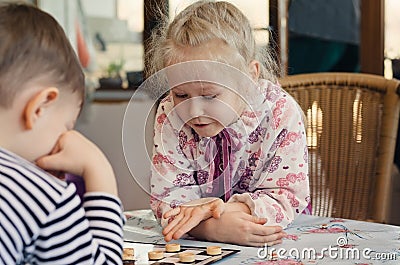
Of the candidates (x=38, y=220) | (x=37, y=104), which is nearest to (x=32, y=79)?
(x=37, y=104)

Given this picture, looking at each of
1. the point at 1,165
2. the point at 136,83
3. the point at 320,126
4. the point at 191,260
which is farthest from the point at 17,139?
the point at 136,83

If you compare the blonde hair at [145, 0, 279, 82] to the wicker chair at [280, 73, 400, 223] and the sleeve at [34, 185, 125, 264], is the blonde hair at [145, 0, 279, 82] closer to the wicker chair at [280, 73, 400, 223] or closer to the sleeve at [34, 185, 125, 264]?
the wicker chair at [280, 73, 400, 223]

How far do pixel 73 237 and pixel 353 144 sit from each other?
4.18ft

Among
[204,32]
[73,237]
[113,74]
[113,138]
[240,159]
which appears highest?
[204,32]

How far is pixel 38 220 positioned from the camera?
0.79 m

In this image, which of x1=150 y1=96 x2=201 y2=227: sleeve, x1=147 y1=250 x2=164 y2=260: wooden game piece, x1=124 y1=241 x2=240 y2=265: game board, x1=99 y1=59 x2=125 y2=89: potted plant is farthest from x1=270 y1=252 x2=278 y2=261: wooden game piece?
x1=99 y1=59 x2=125 y2=89: potted plant

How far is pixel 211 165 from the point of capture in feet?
4.98

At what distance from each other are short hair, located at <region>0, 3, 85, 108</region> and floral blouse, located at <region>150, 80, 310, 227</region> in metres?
0.66

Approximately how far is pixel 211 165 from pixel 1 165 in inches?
29.4

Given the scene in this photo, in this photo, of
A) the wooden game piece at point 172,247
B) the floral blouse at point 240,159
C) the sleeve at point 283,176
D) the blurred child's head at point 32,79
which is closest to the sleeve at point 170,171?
the floral blouse at point 240,159

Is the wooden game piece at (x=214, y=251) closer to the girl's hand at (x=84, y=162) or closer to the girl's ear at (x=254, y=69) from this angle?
the girl's hand at (x=84, y=162)

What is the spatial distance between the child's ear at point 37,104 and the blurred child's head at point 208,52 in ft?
1.81

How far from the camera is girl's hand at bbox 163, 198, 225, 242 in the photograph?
4.26 feet

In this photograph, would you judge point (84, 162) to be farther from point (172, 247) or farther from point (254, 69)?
point (254, 69)
